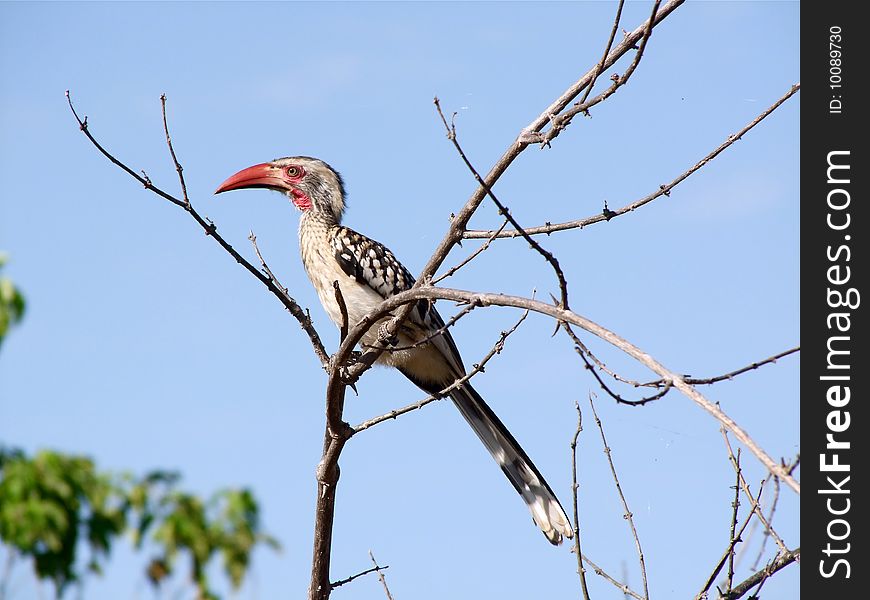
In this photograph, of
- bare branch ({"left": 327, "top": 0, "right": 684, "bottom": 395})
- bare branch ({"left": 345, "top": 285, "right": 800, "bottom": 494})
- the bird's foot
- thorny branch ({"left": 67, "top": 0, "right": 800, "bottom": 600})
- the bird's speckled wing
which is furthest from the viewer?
the bird's speckled wing

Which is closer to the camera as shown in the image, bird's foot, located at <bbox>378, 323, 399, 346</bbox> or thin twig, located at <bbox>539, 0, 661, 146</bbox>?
thin twig, located at <bbox>539, 0, 661, 146</bbox>

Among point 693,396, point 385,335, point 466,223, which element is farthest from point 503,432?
point 693,396

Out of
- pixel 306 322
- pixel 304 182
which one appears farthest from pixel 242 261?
pixel 304 182

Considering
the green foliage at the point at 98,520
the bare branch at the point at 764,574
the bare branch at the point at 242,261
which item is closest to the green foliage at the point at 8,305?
the green foliage at the point at 98,520

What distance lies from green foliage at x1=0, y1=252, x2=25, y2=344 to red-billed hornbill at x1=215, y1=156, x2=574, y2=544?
1.84m

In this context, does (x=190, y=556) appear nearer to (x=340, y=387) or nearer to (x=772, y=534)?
(x=340, y=387)

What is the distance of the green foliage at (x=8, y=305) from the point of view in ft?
19.6

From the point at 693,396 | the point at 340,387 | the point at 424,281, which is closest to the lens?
the point at 693,396

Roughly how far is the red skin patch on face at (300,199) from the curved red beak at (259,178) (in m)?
0.07

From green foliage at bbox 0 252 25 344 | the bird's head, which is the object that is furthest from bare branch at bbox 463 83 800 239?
green foliage at bbox 0 252 25 344

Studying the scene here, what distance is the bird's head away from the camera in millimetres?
5270

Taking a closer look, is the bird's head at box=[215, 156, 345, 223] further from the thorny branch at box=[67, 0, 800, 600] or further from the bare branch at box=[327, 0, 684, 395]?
the bare branch at box=[327, 0, 684, 395]

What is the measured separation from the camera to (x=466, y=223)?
3.37 m
